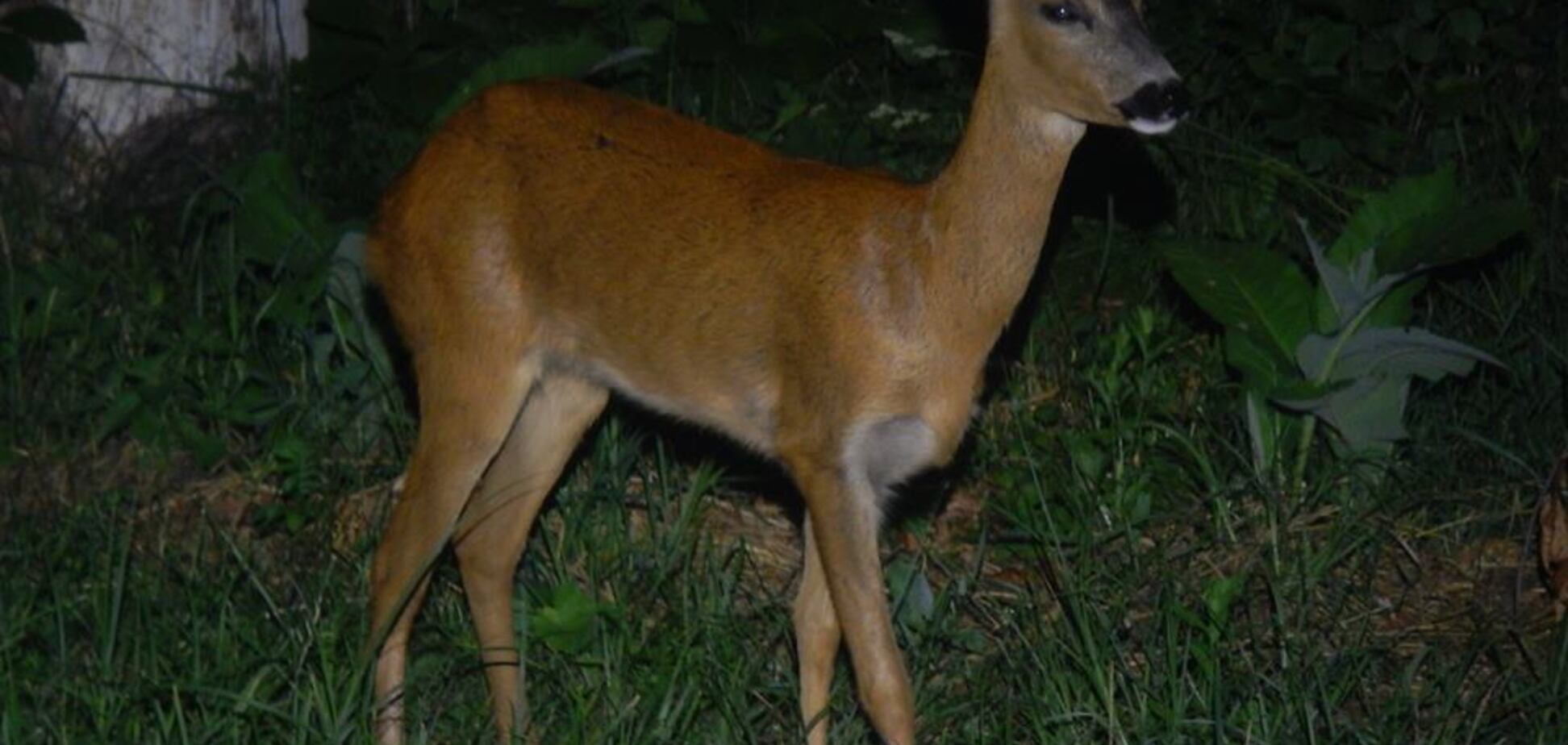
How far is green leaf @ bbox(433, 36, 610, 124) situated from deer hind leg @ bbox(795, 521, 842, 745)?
5.70 feet

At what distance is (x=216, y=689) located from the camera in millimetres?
4742

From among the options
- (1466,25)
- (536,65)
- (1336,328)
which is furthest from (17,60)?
(1466,25)

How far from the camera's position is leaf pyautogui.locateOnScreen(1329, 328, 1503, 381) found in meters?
5.94

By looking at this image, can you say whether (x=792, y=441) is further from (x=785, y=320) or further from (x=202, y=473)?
(x=202, y=473)

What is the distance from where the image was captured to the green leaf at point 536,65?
660 cm

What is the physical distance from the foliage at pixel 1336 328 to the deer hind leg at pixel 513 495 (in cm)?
137

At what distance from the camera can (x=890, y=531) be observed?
6.21 metres

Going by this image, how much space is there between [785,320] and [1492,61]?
3789 millimetres

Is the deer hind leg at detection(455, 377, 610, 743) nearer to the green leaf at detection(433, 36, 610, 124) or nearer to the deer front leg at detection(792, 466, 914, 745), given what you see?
the deer front leg at detection(792, 466, 914, 745)

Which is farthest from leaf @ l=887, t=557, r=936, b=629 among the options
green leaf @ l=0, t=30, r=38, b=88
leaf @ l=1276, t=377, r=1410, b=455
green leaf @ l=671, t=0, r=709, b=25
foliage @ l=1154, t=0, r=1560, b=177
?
green leaf @ l=0, t=30, r=38, b=88

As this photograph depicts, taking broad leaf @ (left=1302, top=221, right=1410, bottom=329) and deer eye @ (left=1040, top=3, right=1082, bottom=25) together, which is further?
broad leaf @ (left=1302, top=221, right=1410, bottom=329)

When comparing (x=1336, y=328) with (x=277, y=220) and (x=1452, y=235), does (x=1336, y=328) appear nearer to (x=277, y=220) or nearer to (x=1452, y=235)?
(x=1452, y=235)

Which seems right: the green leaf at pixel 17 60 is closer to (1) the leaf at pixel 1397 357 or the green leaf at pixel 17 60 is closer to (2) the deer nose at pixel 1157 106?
(1) the leaf at pixel 1397 357

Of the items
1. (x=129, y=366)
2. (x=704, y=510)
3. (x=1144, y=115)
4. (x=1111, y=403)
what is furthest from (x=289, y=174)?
(x=1144, y=115)
